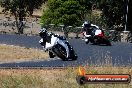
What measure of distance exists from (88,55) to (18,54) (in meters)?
7.08

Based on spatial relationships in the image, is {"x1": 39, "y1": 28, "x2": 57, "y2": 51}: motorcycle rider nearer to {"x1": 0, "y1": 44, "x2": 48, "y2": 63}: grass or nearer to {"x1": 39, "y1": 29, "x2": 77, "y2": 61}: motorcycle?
{"x1": 39, "y1": 29, "x2": 77, "y2": 61}: motorcycle

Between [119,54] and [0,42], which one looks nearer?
[119,54]

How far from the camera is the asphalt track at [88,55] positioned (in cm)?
2350

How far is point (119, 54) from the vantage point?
2897 cm

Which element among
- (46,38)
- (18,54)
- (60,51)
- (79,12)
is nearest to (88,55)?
(60,51)

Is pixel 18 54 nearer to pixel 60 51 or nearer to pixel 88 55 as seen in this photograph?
pixel 88 55

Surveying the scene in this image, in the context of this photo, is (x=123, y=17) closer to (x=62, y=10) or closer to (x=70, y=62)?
(x=62, y=10)

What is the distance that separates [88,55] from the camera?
28.1 metres

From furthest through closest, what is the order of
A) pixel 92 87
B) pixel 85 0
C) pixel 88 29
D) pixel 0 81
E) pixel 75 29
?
pixel 85 0, pixel 75 29, pixel 88 29, pixel 0 81, pixel 92 87

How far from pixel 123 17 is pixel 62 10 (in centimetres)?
769

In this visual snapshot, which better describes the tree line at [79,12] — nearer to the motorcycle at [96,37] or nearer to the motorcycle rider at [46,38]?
the motorcycle at [96,37]

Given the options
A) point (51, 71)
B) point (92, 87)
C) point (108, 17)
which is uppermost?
point (92, 87)

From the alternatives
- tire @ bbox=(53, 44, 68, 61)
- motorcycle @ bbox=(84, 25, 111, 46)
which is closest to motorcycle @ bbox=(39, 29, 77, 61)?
tire @ bbox=(53, 44, 68, 61)

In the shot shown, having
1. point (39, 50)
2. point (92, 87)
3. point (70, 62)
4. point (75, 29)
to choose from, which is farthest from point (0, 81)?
point (75, 29)
